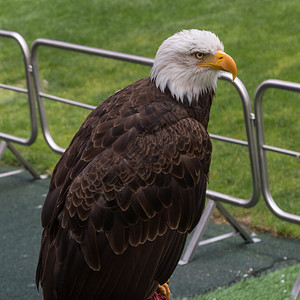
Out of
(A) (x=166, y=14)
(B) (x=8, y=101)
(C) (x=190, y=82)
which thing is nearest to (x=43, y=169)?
(B) (x=8, y=101)

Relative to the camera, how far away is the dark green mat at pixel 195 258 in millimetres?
5324

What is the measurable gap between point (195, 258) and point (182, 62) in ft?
7.62

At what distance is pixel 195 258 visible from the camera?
5.71 metres

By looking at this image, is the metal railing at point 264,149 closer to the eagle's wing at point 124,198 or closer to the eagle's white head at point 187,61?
the eagle's white head at point 187,61

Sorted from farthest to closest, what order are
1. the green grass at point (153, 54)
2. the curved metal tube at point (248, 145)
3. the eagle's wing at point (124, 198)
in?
1. the green grass at point (153, 54)
2. the curved metal tube at point (248, 145)
3. the eagle's wing at point (124, 198)

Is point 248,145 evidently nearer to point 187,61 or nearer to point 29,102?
point 187,61

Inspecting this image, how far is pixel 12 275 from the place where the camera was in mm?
5508

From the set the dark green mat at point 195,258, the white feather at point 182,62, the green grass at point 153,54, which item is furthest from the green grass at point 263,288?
the white feather at point 182,62

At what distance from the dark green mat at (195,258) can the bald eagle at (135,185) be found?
5.46 feet

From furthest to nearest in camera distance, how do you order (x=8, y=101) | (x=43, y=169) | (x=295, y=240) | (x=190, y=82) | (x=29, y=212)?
(x=8, y=101)
(x=43, y=169)
(x=29, y=212)
(x=295, y=240)
(x=190, y=82)

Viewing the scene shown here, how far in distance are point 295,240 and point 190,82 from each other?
8.35 feet

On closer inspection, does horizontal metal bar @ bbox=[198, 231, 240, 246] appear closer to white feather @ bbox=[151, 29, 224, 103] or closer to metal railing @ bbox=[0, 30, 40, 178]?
metal railing @ bbox=[0, 30, 40, 178]

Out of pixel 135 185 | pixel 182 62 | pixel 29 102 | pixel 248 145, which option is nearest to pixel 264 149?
pixel 248 145

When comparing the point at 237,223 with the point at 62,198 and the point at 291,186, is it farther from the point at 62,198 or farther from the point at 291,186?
the point at 62,198
